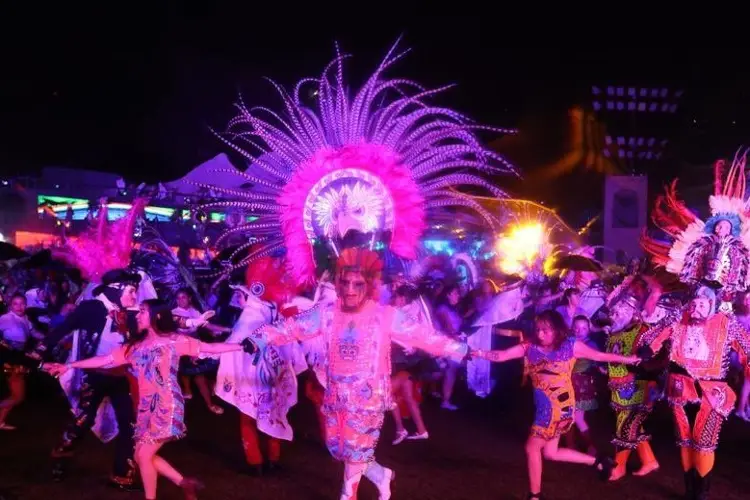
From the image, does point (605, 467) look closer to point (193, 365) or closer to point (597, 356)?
point (597, 356)

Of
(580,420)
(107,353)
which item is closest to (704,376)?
(580,420)

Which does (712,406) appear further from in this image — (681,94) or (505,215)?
(681,94)

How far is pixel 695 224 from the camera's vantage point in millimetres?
6395

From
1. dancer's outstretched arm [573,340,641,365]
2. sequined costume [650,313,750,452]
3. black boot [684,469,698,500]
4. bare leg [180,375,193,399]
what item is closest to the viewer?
dancer's outstretched arm [573,340,641,365]

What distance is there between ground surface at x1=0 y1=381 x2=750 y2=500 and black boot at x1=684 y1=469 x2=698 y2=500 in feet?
0.84

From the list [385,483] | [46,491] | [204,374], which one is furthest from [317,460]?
[204,374]

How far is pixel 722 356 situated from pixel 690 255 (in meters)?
0.94

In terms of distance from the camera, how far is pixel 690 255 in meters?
6.27

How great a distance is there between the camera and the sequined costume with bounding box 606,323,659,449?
629 cm

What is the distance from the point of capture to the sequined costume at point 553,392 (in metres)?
5.49

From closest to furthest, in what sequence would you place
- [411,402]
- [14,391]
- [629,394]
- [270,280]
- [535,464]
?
[535,464], [629,394], [270,280], [411,402], [14,391]

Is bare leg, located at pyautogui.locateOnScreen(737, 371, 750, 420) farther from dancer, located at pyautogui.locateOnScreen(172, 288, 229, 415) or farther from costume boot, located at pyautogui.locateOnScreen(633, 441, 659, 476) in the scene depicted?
dancer, located at pyautogui.locateOnScreen(172, 288, 229, 415)

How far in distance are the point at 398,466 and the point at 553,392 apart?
79.0 inches

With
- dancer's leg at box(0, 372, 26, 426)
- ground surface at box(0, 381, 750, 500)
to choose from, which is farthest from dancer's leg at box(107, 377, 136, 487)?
dancer's leg at box(0, 372, 26, 426)
